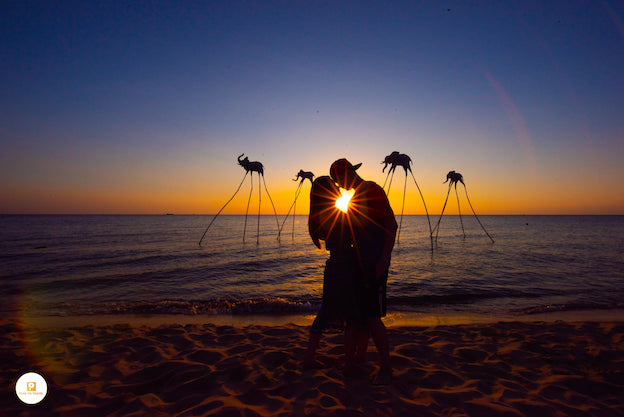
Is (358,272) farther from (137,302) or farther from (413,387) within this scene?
→ (137,302)

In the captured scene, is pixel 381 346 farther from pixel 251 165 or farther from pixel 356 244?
pixel 251 165

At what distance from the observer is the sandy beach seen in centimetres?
278

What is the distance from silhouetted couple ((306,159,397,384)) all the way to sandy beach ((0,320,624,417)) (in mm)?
585

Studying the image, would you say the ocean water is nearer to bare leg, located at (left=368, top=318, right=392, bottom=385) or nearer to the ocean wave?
the ocean wave

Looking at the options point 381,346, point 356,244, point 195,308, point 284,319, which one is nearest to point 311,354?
point 381,346

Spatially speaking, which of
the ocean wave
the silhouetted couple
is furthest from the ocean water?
the silhouetted couple

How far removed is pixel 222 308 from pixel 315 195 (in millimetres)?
5796

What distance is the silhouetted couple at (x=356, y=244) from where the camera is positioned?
3092 mm

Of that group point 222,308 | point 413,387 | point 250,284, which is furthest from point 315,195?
point 250,284

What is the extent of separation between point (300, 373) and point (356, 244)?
5.98ft

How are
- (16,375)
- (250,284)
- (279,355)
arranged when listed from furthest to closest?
(250,284)
(279,355)
(16,375)

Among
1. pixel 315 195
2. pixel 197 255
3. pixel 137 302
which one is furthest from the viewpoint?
pixel 197 255

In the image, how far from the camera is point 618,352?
4129 mm

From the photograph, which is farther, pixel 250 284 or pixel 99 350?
pixel 250 284
